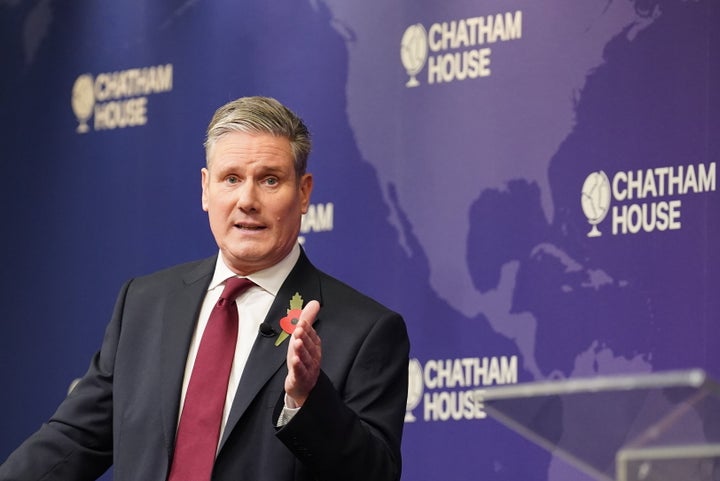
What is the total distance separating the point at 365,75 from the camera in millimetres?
5570

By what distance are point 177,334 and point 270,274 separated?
0.24 m

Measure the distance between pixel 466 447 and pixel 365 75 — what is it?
4.91 feet

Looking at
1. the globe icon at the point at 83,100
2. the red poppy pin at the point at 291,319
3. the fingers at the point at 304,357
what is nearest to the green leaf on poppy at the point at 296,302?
the red poppy pin at the point at 291,319

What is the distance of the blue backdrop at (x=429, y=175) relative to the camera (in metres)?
4.65

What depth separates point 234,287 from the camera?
3146 millimetres

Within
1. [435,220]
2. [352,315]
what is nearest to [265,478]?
[352,315]

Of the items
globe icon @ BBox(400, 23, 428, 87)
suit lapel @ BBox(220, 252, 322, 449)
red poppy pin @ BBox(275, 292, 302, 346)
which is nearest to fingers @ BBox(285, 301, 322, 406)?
red poppy pin @ BBox(275, 292, 302, 346)

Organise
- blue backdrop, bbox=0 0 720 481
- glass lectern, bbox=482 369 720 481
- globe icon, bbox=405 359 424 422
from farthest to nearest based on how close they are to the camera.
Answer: globe icon, bbox=405 359 424 422, blue backdrop, bbox=0 0 720 481, glass lectern, bbox=482 369 720 481

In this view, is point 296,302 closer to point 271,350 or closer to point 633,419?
point 271,350

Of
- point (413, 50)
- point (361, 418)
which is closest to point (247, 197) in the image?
point (361, 418)

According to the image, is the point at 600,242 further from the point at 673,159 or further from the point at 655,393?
the point at 655,393

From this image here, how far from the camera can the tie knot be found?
3137 millimetres

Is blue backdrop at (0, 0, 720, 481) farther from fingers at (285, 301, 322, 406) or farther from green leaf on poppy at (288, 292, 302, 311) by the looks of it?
fingers at (285, 301, 322, 406)

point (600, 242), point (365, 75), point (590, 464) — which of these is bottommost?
point (590, 464)
